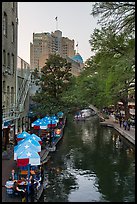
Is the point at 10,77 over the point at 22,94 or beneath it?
over

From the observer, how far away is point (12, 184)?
46.6 ft

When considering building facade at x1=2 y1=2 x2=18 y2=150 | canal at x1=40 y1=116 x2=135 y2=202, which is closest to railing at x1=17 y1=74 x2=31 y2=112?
building facade at x1=2 y1=2 x2=18 y2=150

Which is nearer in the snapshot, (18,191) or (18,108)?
(18,191)

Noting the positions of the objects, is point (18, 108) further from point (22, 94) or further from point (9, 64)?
point (9, 64)

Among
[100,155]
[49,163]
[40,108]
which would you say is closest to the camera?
[49,163]

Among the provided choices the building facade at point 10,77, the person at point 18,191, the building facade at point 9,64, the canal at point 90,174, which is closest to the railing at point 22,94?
the building facade at point 10,77

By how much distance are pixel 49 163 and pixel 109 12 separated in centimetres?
1295

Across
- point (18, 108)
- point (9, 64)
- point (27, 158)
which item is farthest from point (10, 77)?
point (27, 158)

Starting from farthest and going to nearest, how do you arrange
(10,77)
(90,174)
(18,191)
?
(10,77), (90,174), (18,191)

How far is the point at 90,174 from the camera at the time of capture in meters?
20.5

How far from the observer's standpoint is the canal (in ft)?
51.2

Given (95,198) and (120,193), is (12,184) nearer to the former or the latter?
(95,198)

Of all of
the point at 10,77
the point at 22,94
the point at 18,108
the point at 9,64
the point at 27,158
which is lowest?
the point at 27,158

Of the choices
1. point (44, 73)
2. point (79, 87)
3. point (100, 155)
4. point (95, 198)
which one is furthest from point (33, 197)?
point (79, 87)
